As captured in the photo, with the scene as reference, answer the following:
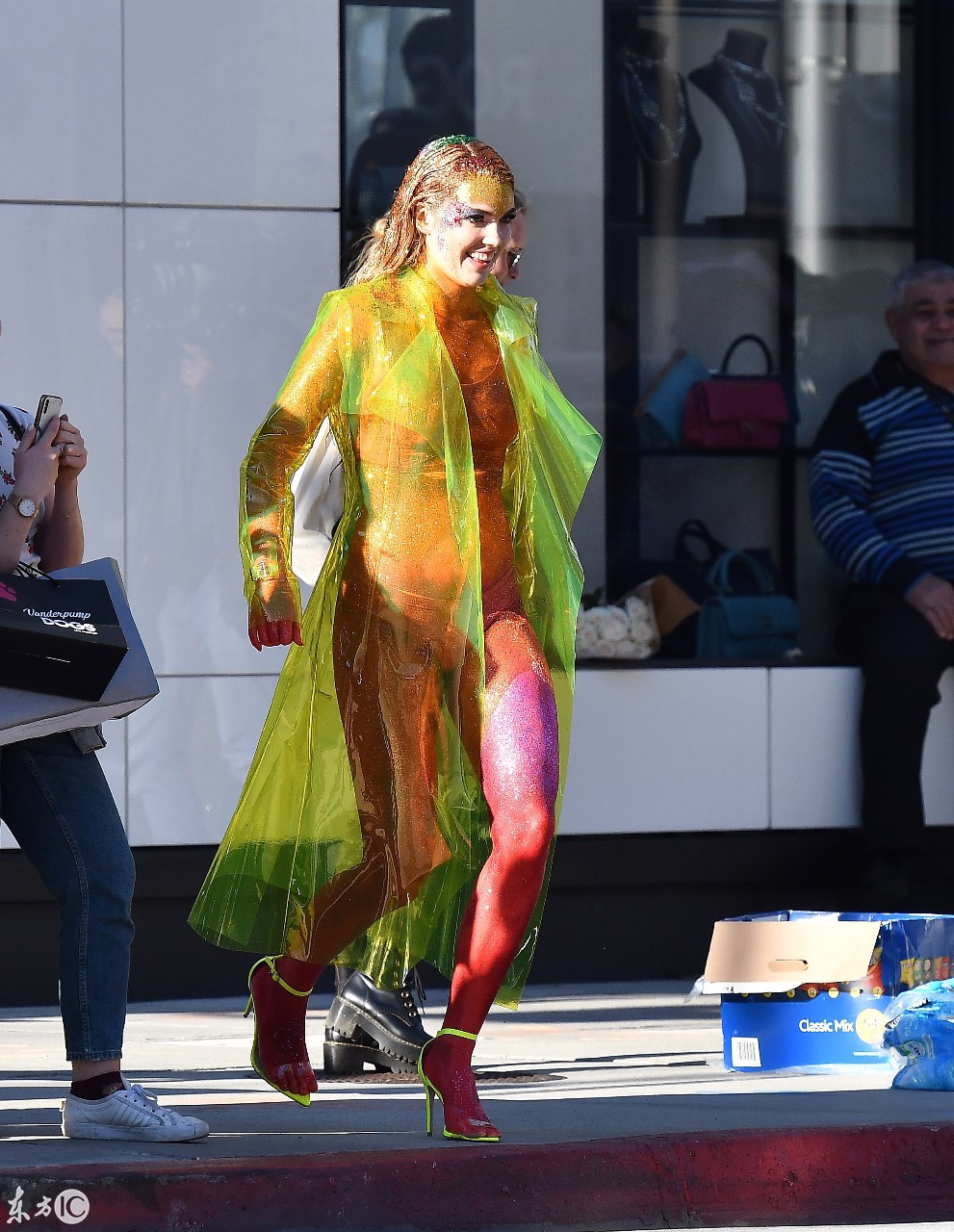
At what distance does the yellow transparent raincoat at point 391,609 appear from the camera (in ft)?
15.6

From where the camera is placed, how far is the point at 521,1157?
440 cm

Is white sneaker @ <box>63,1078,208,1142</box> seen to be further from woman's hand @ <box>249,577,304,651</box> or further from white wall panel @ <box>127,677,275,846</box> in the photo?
white wall panel @ <box>127,677,275,846</box>

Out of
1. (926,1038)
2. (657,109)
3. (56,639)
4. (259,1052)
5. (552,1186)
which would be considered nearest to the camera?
(56,639)

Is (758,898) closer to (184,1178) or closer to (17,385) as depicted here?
(17,385)

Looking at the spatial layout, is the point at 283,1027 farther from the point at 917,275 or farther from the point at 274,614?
the point at 917,275

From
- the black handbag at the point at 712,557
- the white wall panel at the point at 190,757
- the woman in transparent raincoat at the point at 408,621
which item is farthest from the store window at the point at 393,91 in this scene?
the woman in transparent raincoat at the point at 408,621

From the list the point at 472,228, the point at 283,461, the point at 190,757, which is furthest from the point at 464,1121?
the point at 190,757

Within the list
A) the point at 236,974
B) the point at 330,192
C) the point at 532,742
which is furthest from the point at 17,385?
the point at 532,742

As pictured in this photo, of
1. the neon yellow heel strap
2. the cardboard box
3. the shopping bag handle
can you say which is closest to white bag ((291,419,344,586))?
the neon yellow heel strap

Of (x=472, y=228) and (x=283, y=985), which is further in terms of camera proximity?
(x=283, y=985)

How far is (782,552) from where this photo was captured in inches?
332

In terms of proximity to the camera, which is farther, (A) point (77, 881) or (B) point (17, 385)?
(B) point (17, 385)

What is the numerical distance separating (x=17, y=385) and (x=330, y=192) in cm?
125

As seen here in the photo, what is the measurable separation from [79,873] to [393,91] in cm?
410
